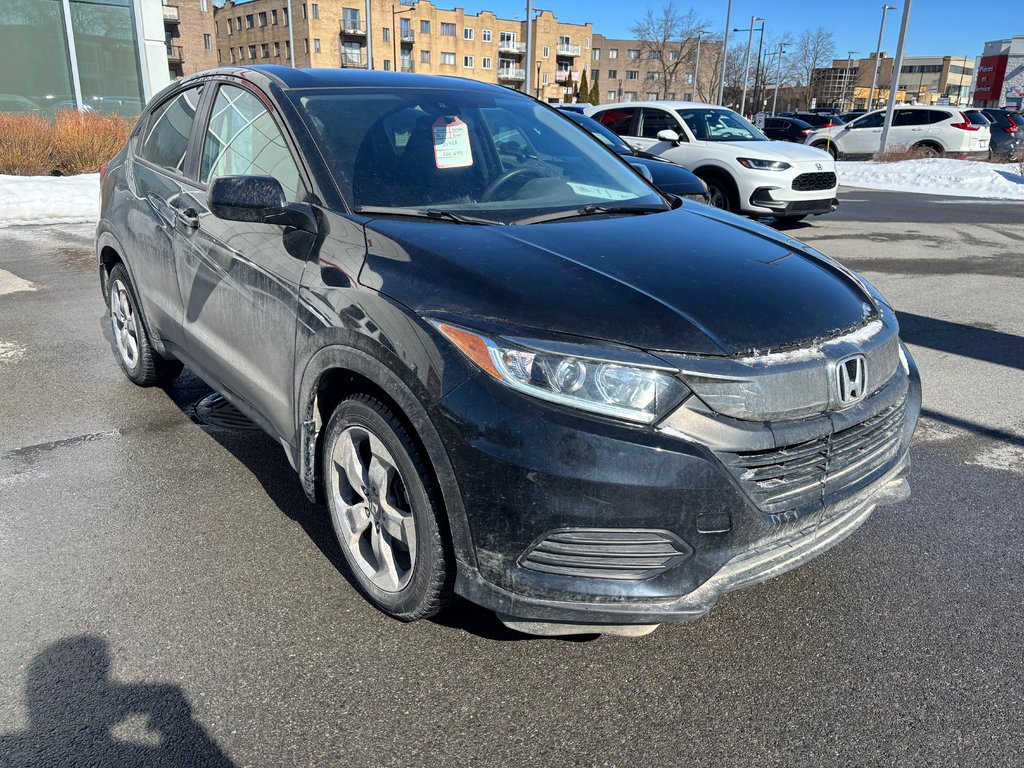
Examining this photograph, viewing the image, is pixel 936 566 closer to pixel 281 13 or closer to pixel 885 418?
pixel 885 418

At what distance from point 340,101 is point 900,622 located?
291 cm

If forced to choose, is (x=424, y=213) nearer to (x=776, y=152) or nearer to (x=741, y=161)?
(x=741, y=161)

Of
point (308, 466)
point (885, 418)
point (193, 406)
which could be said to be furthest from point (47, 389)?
point (885, 418)

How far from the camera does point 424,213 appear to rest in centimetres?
297

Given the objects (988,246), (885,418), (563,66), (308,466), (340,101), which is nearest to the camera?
(885,418)

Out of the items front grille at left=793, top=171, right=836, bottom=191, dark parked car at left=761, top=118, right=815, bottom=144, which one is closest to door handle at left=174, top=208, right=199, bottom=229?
Answer: front grille at left=793, top=171, right=836, bottom=191

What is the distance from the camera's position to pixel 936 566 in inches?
123

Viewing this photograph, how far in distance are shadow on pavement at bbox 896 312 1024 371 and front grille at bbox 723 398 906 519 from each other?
3809mm

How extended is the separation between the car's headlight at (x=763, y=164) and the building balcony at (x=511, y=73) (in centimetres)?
8823

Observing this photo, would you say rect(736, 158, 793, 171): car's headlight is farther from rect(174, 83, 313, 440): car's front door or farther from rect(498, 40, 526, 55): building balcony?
rect(498, 40, 526, 55): building balcony

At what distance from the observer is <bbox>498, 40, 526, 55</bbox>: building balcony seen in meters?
93.2

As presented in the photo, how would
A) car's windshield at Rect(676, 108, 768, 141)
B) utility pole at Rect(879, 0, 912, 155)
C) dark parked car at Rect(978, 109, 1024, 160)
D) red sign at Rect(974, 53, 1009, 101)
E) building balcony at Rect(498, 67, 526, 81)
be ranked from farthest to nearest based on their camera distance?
building balcony at Rect(498, 67, 526, 81) → red sign at Rect(974, 53, 1009, 101) → dark parked car at Rect(978, 109, 1024, 160) → utility pole at Rect(879, 0, 912, 155) → car's windshield at Rect(676, 108, 768, 141)

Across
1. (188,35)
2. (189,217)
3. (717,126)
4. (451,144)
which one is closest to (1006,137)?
(717,126)

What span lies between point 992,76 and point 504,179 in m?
57.7
